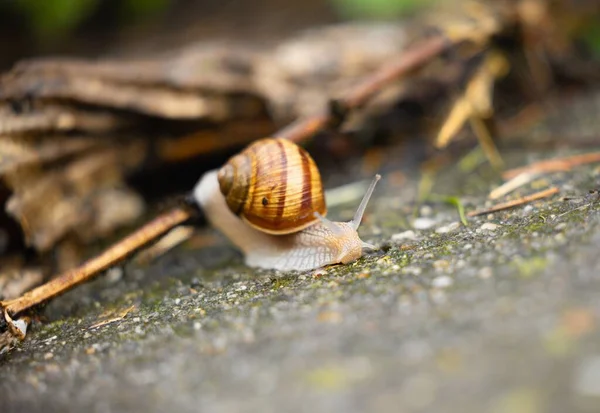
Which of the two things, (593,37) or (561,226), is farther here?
(593,37)

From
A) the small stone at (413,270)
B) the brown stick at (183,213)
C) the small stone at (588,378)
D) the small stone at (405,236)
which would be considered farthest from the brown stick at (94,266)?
the small stone at (588,378)

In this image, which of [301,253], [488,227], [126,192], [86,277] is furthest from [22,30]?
[488,227]

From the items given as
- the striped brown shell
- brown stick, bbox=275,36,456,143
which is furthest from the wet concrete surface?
brown stick, bbox=275,36,456,143

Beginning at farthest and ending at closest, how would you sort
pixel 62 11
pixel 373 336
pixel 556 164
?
pixel 62 11 < pixel 556 164 < pixel 373 336

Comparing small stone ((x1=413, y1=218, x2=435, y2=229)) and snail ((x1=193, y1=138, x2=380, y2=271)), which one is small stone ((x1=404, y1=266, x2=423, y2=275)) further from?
small stone ((x1=413, y1=218, x2=435, y2=229))

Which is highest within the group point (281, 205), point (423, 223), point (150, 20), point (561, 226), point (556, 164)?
point (150, 20)

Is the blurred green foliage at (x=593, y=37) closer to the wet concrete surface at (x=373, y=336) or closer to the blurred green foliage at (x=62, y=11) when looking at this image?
the wet concrete surface at (x=373, y=336)

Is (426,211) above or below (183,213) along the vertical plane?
below

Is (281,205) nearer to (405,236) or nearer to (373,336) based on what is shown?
(405,236)

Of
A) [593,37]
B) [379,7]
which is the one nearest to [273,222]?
[593,37]
